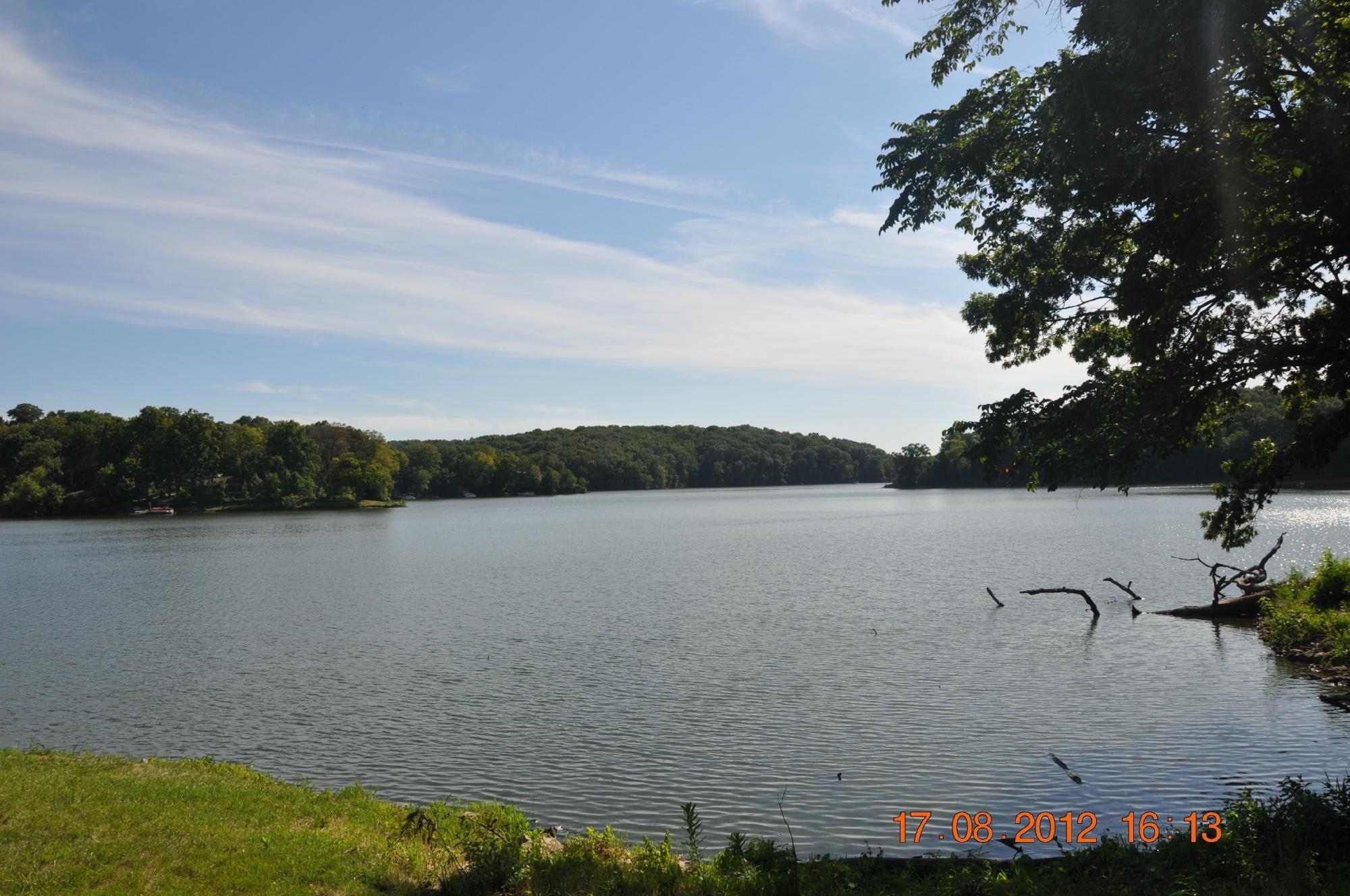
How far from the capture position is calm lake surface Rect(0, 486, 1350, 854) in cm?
1302

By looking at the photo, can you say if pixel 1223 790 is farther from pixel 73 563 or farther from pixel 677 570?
pixel 73 563

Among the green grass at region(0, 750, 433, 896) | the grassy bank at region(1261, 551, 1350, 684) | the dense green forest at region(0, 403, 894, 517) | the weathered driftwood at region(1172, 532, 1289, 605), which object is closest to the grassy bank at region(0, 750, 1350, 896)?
the green grass at region(0, 750, 433, 896)

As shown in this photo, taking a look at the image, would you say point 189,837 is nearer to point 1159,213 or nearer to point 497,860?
point 497,860

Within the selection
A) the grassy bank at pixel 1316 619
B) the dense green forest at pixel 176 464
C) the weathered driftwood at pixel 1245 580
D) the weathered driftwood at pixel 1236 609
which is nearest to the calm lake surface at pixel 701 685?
the grassy bank at pixel 1316 619

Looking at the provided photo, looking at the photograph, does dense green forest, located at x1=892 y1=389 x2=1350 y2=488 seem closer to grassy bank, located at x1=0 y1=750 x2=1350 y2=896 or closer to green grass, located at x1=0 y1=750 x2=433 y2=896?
grassy bank, located at x1=0 y1=750 x2=1350 y2=896

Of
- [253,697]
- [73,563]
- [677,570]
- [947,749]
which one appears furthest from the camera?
[73,563]

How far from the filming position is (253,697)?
19500 mm

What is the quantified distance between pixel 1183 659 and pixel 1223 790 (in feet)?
32.3

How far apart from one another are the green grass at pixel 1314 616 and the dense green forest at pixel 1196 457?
307 centimetres

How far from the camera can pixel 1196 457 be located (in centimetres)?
12075

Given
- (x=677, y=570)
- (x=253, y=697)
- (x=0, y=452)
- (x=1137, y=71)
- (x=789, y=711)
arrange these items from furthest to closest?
Result: (x=0, y=452) → (x=677, y=570) → (x=253, y=697) → (x=789, y=711) → (x=1137, y=71)

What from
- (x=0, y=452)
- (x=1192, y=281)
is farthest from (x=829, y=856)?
(x=0, y=452)

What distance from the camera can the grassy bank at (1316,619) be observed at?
754 inches

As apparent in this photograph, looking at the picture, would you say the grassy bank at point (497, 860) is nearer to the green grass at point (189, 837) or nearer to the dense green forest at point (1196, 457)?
the green grass at point (189, 837)
